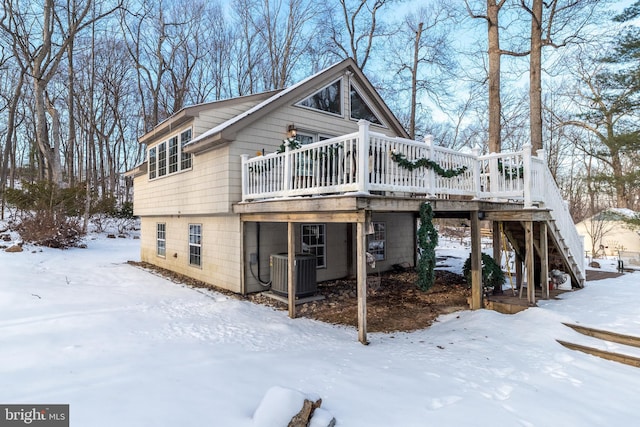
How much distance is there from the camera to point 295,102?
9.31m

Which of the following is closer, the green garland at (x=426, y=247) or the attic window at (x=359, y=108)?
the green garland at (x=426, y=247)

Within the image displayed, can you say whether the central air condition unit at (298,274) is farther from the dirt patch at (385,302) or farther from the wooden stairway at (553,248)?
the wooden stairway at (553,248)

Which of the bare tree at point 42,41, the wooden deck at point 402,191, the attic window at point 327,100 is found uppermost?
the bare tree at point 42,41

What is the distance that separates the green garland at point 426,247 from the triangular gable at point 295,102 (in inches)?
182

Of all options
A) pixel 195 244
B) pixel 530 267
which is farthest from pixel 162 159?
pixel 530 267

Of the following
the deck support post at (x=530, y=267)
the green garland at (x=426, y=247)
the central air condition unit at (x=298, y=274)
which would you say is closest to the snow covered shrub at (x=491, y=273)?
the deck support post at (x=530, y=267)

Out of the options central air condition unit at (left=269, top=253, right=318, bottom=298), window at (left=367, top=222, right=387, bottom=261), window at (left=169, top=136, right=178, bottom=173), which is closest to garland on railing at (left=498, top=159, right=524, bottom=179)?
central air condition unit at (left=269, top=253, right=318, bottom=298)

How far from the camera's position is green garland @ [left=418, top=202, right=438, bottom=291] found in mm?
5902

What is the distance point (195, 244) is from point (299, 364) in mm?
6833

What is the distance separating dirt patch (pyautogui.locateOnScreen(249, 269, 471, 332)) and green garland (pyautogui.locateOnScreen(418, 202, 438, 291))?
964 millimetres

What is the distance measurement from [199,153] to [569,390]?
884 cm

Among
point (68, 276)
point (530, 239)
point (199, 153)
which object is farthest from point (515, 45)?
point (68, 276)

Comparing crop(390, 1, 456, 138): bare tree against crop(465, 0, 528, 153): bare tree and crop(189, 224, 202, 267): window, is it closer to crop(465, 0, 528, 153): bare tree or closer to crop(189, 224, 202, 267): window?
crop(465, 0, 528, 153): bare tree

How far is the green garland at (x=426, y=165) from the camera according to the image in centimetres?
559
